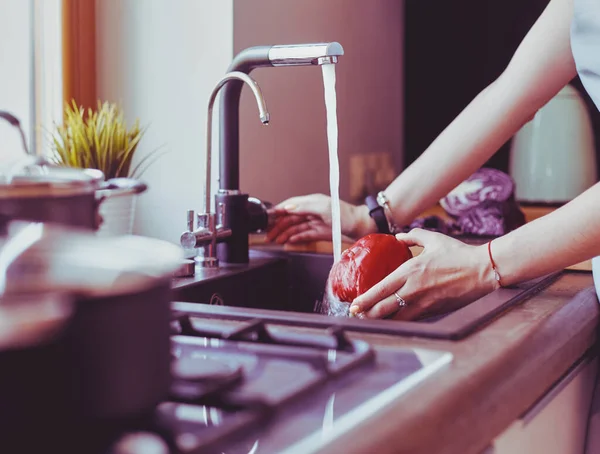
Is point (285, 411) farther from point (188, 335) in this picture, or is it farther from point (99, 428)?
point (188, 335)

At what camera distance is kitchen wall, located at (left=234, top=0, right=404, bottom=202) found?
1.59m

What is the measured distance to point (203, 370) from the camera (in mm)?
588

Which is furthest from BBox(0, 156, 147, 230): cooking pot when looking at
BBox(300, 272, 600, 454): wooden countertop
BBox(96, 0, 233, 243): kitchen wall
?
BBox(96, 0, 233, 243): kitchen wall

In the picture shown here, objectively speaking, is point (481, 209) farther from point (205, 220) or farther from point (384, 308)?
point (384, 308)

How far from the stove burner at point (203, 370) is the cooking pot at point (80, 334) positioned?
8cm

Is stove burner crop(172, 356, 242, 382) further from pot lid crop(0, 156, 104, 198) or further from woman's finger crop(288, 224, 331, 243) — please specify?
woman's finger crop(288, 224, 331, 243)

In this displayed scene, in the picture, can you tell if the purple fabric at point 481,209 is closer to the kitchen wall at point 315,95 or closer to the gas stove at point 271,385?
the kitchen wall at point 315,95

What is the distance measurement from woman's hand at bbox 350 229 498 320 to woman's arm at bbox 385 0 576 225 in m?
0.34

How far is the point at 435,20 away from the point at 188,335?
1.81 m

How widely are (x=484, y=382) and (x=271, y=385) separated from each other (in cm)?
16

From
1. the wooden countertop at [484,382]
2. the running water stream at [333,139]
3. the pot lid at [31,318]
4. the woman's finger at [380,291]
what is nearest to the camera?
the pot lid at [31,318]

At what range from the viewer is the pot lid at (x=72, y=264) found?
1.45 feet

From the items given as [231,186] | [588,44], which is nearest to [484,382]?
[588,44]

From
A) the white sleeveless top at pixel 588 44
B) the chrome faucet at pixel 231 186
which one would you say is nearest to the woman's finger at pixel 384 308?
the white sleeveless top at pixel 588 44
